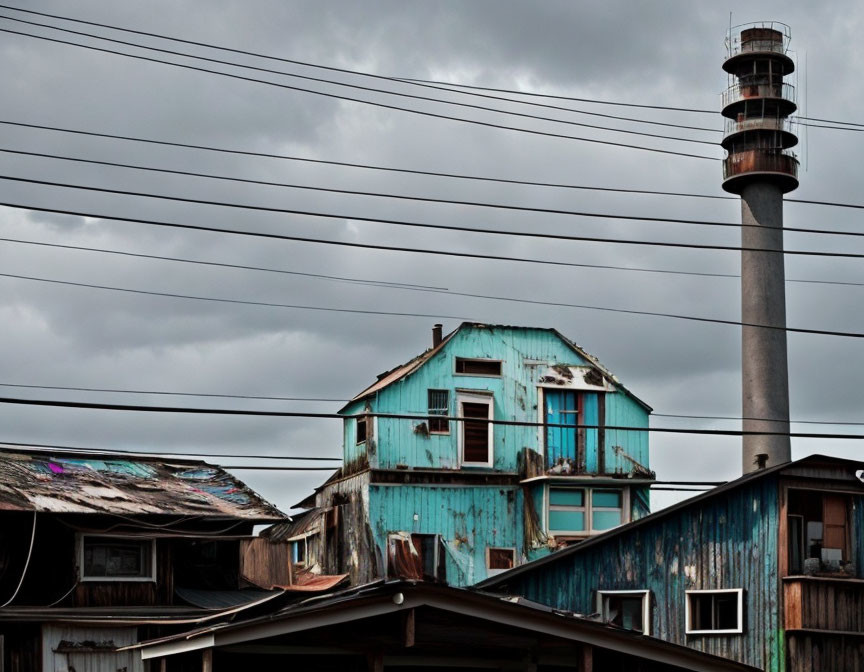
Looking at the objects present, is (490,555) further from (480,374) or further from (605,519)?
(480,374)

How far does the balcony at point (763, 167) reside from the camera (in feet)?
200

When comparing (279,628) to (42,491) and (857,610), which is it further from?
(857,610)

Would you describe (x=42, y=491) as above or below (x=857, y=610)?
above

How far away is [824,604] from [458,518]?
705 inches

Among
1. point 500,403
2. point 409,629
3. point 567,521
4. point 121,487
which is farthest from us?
point 500,403

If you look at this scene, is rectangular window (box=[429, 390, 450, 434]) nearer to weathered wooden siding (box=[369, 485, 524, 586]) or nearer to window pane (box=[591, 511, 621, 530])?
weathered wooden siding (box=[369, 485, 524, 586])

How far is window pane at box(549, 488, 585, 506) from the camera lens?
50.1m

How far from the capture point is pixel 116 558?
3528cm

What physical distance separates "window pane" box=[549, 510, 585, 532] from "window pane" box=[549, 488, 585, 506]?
0.30 m

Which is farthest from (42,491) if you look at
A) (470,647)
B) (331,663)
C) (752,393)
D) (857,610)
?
(752,393)

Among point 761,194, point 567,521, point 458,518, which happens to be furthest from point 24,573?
point 761,194

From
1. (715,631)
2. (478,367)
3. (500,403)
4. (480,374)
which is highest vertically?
(478,367)

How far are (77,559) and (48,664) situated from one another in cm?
266

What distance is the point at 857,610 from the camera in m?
33.9
